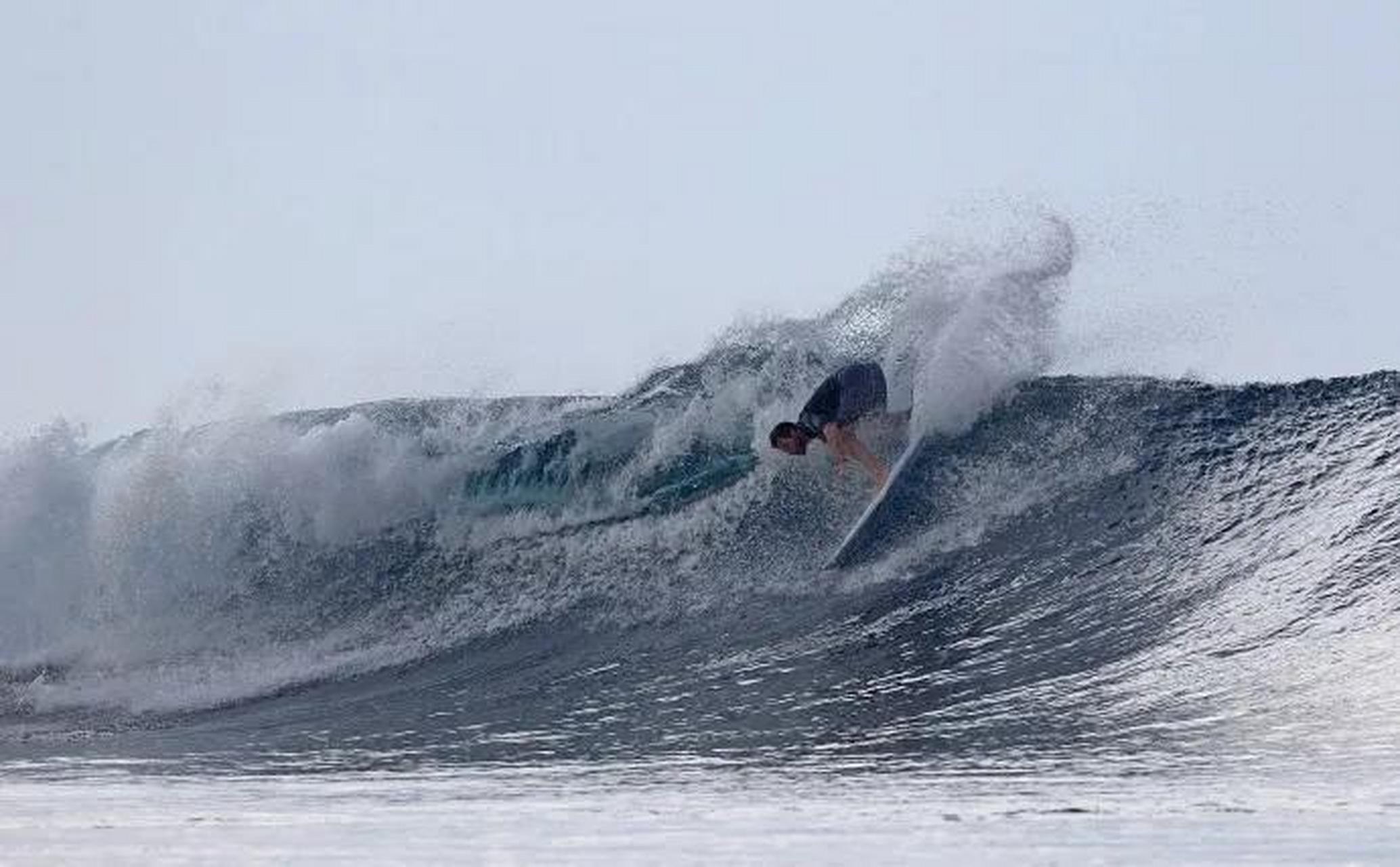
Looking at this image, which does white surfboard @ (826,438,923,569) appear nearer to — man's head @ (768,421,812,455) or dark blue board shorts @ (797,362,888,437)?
dark blue board shorts @ (797,362,888,437)

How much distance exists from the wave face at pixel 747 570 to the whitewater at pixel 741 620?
1.4 inches

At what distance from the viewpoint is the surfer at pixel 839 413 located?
12.9 meters

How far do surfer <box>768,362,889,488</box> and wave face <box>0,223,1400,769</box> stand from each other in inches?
6.0

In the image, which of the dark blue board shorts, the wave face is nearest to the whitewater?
the wave face

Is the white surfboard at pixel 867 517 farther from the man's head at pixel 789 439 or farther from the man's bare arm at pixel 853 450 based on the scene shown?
the man's head at pixel 789 439

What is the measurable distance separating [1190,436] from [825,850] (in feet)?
26.5

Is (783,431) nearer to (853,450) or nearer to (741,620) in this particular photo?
(853,450)

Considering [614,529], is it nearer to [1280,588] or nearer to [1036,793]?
[1280,588]

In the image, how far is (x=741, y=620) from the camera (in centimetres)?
1077

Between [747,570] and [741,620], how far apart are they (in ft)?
2.89

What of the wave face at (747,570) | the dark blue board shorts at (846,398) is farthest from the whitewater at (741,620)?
the dark blue board shorts at (846,398)

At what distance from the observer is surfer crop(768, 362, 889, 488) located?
Result: 12875mm

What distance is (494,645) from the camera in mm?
11602

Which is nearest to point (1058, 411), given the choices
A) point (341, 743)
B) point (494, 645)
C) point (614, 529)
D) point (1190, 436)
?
point (1190, 436)
